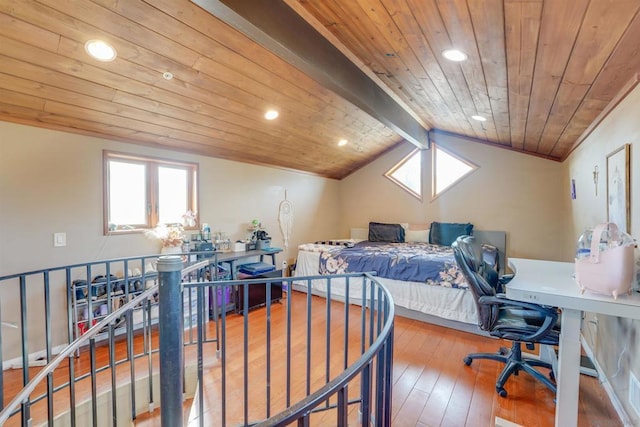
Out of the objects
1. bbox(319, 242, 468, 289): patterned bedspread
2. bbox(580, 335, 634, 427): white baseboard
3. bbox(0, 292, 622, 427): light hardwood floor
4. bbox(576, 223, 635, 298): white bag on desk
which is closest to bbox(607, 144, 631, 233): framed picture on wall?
bbox(576, 223, 635, 298): white bag on desk

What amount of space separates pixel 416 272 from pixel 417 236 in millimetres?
2010

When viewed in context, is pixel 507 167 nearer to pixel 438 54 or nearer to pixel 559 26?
pixel 438 54

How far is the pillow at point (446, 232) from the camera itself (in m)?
5.15

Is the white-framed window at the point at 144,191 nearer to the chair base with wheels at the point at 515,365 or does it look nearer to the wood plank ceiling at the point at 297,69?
the wood plank ceiling at the point at 297,69

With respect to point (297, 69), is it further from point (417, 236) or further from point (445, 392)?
point (417, 236)

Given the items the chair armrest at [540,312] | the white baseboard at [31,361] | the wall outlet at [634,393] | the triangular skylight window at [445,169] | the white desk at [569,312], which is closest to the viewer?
the white desk at [569,312]

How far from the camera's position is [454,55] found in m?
2.12

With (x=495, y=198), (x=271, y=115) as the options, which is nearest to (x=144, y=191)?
(x=271, y=115)

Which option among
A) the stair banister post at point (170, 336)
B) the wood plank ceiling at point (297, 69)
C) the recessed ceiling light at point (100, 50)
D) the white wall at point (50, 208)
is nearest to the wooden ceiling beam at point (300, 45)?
the wood plank ceiling at point (297, 69)

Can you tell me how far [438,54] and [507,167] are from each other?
3.65 m

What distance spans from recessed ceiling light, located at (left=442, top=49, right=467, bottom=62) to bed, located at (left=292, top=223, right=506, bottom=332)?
71.8 inches

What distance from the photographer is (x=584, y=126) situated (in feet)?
9.25

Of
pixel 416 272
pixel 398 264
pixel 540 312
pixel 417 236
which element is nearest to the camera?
pixel 540 312

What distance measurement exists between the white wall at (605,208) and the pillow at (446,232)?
188 centimetres
